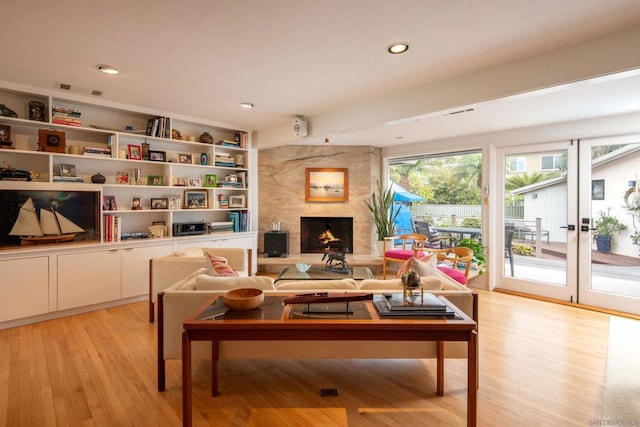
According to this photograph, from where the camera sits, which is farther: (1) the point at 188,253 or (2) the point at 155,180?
(2) the point at 155,180

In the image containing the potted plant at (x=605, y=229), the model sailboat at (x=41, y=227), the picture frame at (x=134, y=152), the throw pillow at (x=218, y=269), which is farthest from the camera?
the picture frame at (x=134, y=152)

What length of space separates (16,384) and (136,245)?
196 cm

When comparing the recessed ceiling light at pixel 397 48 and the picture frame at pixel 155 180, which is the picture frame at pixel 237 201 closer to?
the picture frame at pixel 155 180

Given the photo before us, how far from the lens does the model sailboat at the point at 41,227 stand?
11.4 ft

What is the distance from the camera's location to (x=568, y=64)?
95.2 inches

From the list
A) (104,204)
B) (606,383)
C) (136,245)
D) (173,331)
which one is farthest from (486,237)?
(104,204)

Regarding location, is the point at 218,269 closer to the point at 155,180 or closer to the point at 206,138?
the point at 155,180

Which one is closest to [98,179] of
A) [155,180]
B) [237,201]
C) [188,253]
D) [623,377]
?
[155,180]

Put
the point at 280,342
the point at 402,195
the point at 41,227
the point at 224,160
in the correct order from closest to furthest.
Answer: the point at 280,342
the point at 41,227
the point at 224,160
the point at 402,195

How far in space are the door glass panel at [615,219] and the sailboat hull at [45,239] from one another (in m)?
6.22

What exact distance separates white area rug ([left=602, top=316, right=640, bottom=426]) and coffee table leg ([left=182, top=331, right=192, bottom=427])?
237 centimetres

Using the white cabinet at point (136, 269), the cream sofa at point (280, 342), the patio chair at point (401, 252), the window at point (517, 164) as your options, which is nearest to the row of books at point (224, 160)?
the white cabinet at point (136, 269)

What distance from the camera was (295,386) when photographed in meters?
2.29

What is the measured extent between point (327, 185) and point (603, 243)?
4.03 metres
